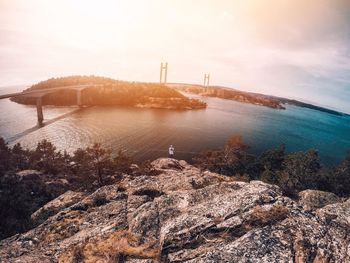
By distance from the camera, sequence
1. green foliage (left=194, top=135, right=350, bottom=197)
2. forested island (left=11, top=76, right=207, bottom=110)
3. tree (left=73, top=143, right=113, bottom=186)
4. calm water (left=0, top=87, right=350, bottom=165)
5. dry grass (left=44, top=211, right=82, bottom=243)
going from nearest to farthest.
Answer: dry grass (left=44, top=211, right=82, bottom=243) → tree (left=73, top=143, right=113, bottom=186) → green foliage (left=194, top=135, right=350, bottom=197) → calm water (left=0, top=87, right=350, bottom=165) → forested island (left=11, top=76, right=207, bottom=110)

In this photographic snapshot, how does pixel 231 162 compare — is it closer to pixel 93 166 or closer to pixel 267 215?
pixel 93 166

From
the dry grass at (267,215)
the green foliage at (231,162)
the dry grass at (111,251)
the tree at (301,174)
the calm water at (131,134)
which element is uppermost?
the dry grass at (267,215)

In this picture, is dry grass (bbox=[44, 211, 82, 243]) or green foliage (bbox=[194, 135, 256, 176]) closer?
dry grass (bbox=[44, 211, 82, 243])

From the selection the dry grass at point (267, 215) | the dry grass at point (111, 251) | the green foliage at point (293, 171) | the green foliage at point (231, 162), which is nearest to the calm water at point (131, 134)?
the green foliage at point (231, 162)

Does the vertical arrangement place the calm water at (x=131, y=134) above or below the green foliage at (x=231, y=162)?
below

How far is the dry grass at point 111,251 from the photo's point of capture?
1378cm

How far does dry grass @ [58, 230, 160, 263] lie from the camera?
13781mm

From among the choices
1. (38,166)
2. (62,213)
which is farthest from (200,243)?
(38,166)

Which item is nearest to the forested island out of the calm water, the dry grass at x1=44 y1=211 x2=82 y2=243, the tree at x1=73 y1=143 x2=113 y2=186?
the calm water

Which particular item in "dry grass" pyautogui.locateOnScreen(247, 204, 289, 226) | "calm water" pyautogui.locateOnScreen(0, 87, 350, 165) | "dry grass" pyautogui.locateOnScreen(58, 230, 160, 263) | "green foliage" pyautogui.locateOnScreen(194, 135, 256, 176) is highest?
"dry grass" pyautogui.locateOnScreen(247, 204, 289, 226)

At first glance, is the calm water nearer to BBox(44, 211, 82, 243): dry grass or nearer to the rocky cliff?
BBox(44, 211, 82, 243): dry grass

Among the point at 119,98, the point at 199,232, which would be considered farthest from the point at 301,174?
the point at 119,98

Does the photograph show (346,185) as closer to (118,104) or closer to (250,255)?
(250,255)

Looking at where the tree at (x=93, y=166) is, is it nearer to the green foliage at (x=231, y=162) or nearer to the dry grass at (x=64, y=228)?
the dry grass at (x=64, y=228)
